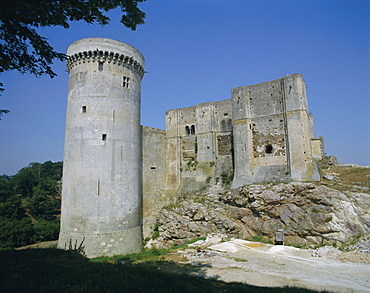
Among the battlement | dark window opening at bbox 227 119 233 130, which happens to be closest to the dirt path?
dark window opening at bbox 227 119 233 130

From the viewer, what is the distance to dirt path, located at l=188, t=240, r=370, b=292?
10.1 m

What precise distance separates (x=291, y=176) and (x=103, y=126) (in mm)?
14813

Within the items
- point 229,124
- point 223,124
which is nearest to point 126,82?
point 223,124

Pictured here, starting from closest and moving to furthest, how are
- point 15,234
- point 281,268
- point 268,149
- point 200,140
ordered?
1. point 281,268
2. point 268,149
3. point 200,140
4. point 15,234

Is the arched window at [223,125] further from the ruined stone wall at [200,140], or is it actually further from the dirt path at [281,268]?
the dirt path at [281,268]

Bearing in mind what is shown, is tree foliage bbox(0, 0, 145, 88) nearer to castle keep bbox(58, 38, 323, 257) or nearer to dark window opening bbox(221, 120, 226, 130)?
castle keep bbox(58, 38, 323, 257)

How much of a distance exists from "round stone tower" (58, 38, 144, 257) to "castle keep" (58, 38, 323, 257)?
0.07 meters

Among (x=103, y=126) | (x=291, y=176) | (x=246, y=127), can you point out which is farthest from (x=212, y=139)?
(x=103, y=126)

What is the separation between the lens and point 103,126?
19.2 metres

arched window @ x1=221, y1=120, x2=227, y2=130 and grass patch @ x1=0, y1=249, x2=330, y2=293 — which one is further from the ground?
arched window @ x1=221, y1=120, x2=227, y2=130

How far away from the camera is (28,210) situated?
42.6 meters

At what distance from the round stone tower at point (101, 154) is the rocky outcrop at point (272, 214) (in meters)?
4.11

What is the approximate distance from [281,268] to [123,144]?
13.7 m

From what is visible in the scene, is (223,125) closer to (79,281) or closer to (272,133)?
(272,133)
